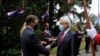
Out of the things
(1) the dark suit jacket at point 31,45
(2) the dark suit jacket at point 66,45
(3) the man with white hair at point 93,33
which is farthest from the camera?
(2) the dark suit jacket at point 66,45

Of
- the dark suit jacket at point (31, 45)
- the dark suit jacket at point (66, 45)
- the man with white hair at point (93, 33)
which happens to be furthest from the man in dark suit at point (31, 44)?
the man with white hair at point (93, 33)

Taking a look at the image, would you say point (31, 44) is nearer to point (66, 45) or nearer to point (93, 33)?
point (66, 45)

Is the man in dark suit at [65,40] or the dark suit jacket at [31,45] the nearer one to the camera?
the dark suit jacket at [31,45]

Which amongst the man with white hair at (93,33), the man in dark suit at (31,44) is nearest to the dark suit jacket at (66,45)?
the man in dark suit at (31,44)

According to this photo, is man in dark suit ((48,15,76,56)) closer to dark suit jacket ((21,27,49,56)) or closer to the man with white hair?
dark suit jacket ((21,27,49,56))

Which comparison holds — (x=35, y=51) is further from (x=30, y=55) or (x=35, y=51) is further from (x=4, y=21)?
(x=4, y=21)

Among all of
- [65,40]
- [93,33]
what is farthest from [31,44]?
[93,33]

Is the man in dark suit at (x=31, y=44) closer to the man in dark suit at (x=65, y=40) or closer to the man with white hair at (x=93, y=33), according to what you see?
the man in dark suit at (x=65, y=40)

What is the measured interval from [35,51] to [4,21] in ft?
42.7

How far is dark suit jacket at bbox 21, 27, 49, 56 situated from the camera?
883 cm

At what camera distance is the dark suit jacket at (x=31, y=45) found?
348 inches

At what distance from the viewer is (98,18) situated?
8469 mm

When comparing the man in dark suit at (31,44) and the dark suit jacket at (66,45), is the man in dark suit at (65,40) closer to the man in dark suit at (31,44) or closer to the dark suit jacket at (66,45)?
the dark suit jacket at (66,45)

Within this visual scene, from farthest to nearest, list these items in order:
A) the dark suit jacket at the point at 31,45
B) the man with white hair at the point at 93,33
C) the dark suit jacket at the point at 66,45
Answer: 1. the dark suit jacket at the point at 66,45
2. the dark suit jacket at the point at 31,45
3. the man with white hair at the point at 93,33
